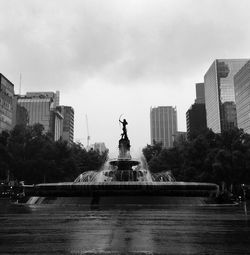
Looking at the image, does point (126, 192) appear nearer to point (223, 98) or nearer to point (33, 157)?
point (33, 157)

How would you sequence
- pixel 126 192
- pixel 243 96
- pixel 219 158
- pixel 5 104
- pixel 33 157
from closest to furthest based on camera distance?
pixel 126 192 < pixel 219 158 < pixel 33 157 < pixel 5 104 < pixel 243 96

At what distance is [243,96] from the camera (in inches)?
5007

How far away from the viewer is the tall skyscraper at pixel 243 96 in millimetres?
122125

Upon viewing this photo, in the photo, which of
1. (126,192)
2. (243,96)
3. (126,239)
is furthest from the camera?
(243,96)

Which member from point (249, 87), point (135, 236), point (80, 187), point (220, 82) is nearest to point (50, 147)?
point (80, 187)

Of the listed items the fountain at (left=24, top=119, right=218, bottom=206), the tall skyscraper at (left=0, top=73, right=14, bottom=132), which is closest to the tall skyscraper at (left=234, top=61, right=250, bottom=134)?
the tall skyscraper at (left=0, top=73, right=14, bottom=132)

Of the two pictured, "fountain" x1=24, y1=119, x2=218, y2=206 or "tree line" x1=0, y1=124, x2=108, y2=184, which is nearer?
"fountain" x1=24, y1=119, x2=218, y2=206

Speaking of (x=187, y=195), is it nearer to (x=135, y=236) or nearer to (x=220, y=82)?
(x=135, y=236)

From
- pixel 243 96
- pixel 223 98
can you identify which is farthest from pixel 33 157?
pixel 223 98

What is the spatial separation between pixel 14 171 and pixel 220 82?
144 m

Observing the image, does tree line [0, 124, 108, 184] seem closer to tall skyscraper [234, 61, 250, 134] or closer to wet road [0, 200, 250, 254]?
wet road [0, 200, 250, 254]

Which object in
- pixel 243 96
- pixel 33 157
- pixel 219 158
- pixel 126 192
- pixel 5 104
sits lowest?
pixel 126 192

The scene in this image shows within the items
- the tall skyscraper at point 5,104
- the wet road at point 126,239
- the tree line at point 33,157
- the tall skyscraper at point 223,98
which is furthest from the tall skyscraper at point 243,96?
the wet road at point 126,239

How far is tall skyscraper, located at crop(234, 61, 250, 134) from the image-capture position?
401ft
